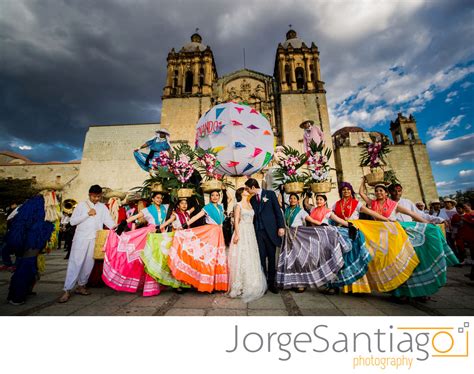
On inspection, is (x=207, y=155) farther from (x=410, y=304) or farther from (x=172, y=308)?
(x=410, y=304)

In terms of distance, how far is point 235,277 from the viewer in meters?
2.87

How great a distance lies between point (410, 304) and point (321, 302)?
1.11m

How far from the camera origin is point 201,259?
2979 millimetres

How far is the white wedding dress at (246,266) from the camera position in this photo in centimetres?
279

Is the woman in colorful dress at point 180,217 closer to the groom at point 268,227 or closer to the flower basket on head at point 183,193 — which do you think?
the flower basket on head at point 183,193

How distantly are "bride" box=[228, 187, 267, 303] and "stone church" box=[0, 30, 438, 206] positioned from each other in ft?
47.3

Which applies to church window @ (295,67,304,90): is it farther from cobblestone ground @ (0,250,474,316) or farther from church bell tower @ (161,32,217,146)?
cobblestone ground @ (0,250,474,316)

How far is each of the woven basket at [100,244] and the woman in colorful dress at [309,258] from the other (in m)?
2.74

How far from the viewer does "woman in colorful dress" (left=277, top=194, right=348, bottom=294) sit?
287 centimetres

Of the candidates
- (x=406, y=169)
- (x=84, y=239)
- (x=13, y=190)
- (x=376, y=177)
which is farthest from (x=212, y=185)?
(x=13, y=190)

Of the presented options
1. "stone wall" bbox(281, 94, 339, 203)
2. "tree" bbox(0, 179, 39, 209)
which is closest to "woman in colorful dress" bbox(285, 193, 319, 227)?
"stone wall" bbox(281, 94, 339, 203)

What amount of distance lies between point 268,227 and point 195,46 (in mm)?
22781

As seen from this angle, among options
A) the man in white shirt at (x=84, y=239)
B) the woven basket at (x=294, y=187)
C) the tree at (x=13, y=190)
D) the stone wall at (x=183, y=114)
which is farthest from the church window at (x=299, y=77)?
the tree at (x=13, y=190)
